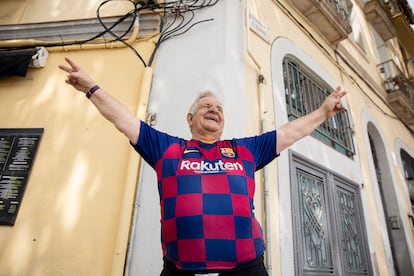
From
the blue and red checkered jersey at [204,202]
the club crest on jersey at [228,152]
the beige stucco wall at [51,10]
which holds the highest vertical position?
the beige stucco wall at [51,10]

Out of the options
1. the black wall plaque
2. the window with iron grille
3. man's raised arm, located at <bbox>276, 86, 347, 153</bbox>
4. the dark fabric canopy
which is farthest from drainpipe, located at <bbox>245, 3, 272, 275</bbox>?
the dark fabric canopy

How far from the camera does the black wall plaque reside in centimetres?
276

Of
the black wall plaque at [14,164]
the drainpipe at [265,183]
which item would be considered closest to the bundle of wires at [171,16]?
the drainpipe at [265,183]

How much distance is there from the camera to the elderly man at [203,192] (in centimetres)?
132

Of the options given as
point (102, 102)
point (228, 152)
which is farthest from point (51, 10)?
point (228, 152)

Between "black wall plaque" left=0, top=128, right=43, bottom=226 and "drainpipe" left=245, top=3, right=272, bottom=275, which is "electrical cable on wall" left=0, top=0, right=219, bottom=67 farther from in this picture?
"black wall plaque" left=0, top=128, right=43, bottom=226

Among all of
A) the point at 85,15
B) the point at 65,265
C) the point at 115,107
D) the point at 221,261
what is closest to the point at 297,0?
the point at 85,15

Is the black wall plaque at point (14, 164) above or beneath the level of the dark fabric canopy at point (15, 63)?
beneath

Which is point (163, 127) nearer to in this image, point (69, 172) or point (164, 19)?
point (69, 172)

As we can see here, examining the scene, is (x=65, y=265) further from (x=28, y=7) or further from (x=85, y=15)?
(x=28, y=7)

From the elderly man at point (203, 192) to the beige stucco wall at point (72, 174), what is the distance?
1196mm

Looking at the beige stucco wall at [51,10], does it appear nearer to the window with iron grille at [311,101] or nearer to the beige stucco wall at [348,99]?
the beige stucco wall at [348,99]

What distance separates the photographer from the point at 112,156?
112 inches

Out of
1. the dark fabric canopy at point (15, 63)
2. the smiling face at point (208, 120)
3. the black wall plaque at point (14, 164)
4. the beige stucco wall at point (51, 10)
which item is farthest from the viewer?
the beige stucco wall at point (51, 10)
